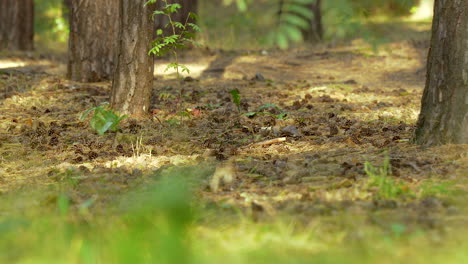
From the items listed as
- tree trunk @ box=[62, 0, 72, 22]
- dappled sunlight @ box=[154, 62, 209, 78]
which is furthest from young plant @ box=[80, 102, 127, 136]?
tree trunk @ box=[62, 0, 72, 22]

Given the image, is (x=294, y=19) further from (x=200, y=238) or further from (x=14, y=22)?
(x=14, y=22)

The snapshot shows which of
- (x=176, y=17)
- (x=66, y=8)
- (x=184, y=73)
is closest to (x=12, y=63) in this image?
(x=176, y=17)

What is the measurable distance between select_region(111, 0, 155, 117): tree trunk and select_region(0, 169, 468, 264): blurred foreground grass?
272 cm

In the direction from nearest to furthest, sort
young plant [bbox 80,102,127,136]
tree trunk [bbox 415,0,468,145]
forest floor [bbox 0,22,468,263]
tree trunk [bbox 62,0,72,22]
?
1. forest floor [bbox 0,22,468,263]
2. tree trunk [bbox 415,0,468,145]
3. young plant [bbox 80,102,127,136]
4. tree trunk [bbox 62,0,72,22]

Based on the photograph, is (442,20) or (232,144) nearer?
(442,20)

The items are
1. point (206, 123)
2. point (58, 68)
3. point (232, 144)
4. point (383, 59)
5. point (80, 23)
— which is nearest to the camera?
point (232, 144)

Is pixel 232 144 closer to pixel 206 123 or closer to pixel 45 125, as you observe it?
pixel 206 123

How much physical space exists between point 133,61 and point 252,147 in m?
1.69

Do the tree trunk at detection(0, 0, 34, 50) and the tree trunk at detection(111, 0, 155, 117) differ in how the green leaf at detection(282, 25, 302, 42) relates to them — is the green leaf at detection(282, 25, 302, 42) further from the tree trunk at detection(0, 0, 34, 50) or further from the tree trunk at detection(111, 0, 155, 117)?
the tree trunk at detection(0, 0, 34, 50)

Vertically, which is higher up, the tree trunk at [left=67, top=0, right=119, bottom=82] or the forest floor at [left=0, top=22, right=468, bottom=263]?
the tree trunk at [left=67, top=0, right=119, bottom=82]

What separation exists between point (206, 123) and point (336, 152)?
1631mm

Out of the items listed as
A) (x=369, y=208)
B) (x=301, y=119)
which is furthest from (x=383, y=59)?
(x=369, y=208)

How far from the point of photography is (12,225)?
8.06 ft

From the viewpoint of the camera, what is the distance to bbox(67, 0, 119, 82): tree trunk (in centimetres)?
732
